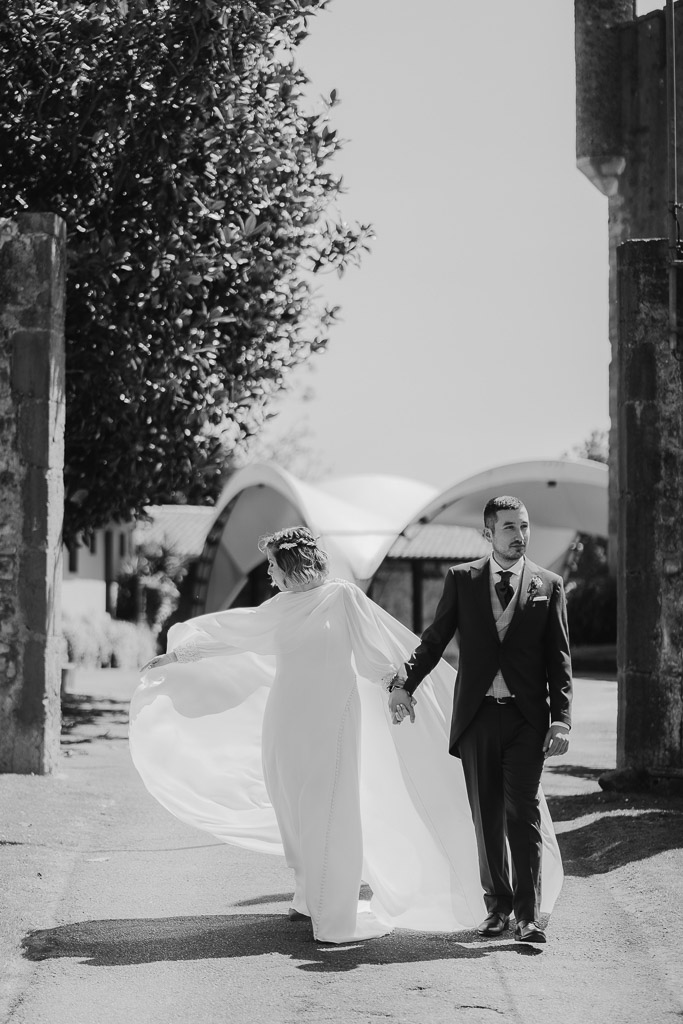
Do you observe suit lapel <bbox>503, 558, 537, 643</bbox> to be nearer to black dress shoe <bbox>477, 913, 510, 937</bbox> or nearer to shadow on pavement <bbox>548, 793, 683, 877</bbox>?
black dress shoe <bbox>477, 913, 510, 937</bbox>

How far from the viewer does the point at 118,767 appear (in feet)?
41.4

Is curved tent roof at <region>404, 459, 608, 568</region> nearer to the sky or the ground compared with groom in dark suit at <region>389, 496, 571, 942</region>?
nearer to the sky

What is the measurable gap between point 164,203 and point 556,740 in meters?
10.5

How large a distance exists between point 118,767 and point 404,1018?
833 cm

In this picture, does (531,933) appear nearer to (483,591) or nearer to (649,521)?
(483,591)

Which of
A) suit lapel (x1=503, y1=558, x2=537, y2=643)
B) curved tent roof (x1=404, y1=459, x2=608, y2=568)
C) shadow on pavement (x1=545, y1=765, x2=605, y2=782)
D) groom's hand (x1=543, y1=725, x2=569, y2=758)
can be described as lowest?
shadow on pavement (x1=545, y1=765, x2=605, y2=782)

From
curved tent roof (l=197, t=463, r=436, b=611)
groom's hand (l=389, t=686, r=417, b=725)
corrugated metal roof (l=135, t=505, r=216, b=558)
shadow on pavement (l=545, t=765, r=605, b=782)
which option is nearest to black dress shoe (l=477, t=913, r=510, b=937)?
groom's hand (l=389, t=686, r=417, b=725)

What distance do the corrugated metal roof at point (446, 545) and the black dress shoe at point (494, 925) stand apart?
103 feet

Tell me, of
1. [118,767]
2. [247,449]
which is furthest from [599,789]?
[247,449]

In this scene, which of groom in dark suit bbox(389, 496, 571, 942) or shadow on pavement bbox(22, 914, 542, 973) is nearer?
shadow on pavement bbox(22, 914, 542, 973)

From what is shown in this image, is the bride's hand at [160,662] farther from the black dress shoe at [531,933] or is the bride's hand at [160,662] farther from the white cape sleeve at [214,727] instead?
the black dress shoe at [531,933]

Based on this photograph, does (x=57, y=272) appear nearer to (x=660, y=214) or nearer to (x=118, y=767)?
(x=118, y=767)

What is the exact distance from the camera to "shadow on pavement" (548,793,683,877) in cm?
795

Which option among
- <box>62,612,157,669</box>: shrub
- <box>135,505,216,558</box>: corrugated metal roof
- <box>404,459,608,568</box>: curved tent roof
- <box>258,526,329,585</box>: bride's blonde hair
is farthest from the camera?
<box>135,505,216,558</box>: corrugated metal roof
